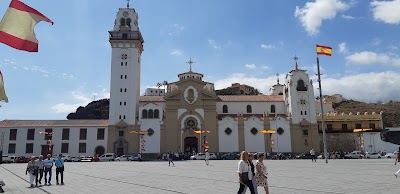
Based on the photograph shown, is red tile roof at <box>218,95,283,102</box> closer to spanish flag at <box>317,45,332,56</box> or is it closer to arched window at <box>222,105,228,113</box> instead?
arched window at <box>222,105,228,113</box>

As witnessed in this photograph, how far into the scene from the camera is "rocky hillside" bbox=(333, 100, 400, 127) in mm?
103200

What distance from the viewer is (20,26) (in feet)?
32.5

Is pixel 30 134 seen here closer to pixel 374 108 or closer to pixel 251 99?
pixel 251 99

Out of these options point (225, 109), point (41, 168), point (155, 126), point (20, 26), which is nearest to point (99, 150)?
point (155, 126)

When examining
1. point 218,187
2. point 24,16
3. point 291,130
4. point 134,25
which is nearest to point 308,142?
point 291,130

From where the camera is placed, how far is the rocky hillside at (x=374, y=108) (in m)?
103

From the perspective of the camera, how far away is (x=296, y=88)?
63656 millimetres

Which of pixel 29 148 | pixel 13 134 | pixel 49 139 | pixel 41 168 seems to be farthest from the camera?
pixel 13 134

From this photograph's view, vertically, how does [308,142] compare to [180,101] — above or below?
below

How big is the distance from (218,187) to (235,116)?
49.7m

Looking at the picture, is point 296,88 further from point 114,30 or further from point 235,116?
point 114,30

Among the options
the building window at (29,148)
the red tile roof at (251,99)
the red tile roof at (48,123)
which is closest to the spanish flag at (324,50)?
the red tile roof at (251,99)

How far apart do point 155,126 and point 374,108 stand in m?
86.4

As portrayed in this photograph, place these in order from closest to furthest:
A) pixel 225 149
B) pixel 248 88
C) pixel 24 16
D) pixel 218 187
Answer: pixel 24 16
pixel 218 187
pixel 225 149
pixel 248 88
